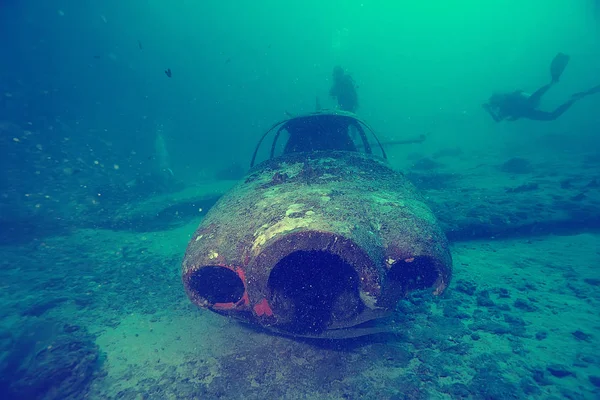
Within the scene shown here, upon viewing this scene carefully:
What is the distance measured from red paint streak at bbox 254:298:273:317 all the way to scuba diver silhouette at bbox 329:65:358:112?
13.3 m

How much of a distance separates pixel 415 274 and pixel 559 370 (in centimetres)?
133

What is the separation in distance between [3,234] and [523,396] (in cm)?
1203

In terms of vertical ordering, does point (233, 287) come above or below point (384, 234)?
below

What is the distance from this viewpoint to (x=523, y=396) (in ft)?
7.27

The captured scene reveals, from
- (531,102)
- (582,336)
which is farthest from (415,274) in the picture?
(531,102)

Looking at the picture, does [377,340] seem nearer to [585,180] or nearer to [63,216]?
[585,180]

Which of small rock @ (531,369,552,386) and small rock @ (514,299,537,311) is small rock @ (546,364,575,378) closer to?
small rock @ (531,369,552,386)

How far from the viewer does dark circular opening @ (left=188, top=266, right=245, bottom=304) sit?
9.32 feet

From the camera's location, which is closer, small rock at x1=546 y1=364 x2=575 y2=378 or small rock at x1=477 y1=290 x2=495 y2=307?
small rock at x1=546 y1=364 x2=575 y2=378

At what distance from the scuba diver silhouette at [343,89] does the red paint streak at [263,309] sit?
13257 millimetres

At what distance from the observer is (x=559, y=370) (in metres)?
2.40

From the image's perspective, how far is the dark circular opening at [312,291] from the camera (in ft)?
7.98

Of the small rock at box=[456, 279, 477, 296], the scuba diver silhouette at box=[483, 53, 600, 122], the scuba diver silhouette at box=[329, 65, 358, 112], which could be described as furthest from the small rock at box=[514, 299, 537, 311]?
the scuba diver silhouette at box=[329, 65, 358, 112]

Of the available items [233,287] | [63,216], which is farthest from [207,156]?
[233,287]
